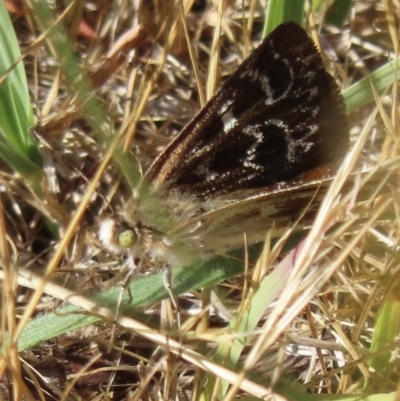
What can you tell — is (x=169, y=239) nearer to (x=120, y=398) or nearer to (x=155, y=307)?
(x=155, y=307)

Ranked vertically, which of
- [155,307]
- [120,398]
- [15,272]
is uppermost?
[15,272]

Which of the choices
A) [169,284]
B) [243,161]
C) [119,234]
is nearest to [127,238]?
[119,234]

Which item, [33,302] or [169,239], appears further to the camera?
[169,239]

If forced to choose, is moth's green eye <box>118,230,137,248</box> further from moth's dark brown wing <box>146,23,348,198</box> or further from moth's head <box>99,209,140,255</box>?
moth's dark brown wing <box>146,23,348,198</box>

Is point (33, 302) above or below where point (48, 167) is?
below

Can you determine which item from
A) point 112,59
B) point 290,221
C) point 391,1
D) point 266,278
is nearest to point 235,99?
point 290,221

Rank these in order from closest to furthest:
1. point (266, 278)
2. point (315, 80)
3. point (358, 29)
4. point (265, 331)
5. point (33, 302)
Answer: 1. point (265, 331)
2. point (33, 302)
3. point (266, 278)
4. point (315, 80)
5. point (358, 29)
